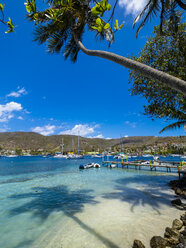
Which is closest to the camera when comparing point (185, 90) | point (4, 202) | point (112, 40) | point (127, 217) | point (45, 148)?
point (185, 90)

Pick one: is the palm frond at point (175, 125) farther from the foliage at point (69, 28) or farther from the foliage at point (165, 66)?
the foliage at point (69, 28)

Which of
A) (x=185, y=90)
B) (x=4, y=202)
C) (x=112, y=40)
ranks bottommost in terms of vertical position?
(x=4, y=202)

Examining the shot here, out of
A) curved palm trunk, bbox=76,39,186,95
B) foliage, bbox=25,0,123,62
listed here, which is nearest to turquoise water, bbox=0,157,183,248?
curved palm trunk, bbox=76,39,186,95

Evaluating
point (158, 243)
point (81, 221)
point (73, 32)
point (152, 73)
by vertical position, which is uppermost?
point (73, 32)

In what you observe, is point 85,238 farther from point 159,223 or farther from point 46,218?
point 159,223

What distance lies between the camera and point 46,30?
6.45 m

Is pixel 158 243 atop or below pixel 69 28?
below

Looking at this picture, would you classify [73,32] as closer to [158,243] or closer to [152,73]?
[152,73]

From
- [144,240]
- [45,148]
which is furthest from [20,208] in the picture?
[45,148]

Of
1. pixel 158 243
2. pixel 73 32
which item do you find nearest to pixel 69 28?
pixel 73 32

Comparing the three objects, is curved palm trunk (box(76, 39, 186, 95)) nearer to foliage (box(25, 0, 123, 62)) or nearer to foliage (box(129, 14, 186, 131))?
foliage (box(25, 0, 123, 62))

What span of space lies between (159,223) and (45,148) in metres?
207

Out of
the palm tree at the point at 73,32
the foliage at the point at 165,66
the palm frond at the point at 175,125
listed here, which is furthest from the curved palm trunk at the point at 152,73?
the palm frond at the point at 175,125

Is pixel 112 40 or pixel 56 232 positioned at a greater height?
pixel 112 40
